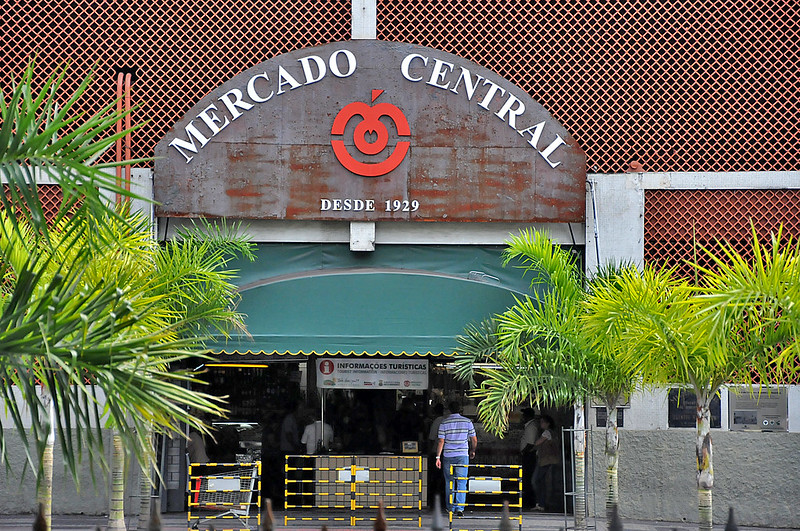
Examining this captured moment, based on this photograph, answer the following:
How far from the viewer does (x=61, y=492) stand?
50.3ft

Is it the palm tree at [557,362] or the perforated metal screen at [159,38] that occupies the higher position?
the perforated metal screen at [159,38]

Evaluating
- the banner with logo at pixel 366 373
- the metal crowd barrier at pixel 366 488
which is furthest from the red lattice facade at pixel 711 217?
the metal crowd barrier at pixel 366 488

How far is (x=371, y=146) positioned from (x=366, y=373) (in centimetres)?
415

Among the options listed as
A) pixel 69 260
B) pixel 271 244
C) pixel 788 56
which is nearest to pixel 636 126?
pixel 788 56

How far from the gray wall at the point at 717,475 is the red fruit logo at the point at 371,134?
5.31 meters

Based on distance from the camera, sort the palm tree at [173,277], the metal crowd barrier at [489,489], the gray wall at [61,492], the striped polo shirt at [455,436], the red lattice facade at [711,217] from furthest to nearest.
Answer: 1. the red lattice facade at [711,217]
2. the striped polo shirt at [455,436]
3. the gray wall at [61,492]
4. the metal crowd barrier at [489,489]
5. the palm tree at [173,277]

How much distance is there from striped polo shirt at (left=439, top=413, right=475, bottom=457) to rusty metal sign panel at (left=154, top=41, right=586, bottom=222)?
3.24 metres

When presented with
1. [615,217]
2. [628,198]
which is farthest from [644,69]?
[615,217]

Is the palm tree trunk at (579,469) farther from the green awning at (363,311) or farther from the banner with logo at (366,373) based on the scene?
the banner with logo at (366,373)

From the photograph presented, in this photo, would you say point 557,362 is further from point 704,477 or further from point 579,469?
point 704,477

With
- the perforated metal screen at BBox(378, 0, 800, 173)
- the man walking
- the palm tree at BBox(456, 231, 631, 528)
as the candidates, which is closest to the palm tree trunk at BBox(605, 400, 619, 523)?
the palm tree at BBox(456, 231, 631, 528)

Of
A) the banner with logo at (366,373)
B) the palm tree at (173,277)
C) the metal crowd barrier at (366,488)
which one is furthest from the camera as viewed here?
the banner with logo at (366,373)

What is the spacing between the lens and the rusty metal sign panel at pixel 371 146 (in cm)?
1543

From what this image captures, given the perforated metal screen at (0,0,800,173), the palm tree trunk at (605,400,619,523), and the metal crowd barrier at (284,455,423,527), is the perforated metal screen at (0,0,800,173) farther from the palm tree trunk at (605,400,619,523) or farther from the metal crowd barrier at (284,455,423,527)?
the metal crowd barrier at (284,455,423,527)
